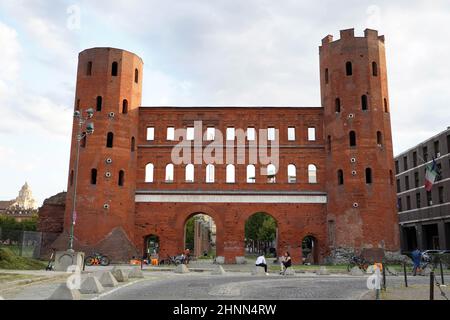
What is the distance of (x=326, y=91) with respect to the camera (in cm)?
4156

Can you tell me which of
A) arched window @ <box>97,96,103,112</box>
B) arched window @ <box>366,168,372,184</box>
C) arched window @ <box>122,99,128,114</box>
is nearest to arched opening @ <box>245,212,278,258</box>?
arched window @ <box>366,168,372,184</box>

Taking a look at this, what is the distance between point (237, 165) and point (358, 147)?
10.8m

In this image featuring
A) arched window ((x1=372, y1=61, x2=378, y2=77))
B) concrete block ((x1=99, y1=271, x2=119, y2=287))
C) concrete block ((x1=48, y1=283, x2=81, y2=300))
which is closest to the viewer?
concrete block ((x1=48, y1=283, x2=81, y2=300))

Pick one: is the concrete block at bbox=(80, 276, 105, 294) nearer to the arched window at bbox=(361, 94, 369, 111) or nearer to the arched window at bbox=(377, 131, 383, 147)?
the arched window at bbox=(377, 131, 383, 147)

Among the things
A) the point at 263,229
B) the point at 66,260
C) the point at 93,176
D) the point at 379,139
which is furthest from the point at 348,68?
the point at 263,229

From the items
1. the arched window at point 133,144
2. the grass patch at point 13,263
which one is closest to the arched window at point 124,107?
the arched window at point 133,144

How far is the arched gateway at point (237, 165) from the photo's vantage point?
124 ft

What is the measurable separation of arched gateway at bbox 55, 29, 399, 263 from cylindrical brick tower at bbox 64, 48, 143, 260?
89 millimetres

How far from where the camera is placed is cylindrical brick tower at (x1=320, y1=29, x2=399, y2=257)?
37594mm

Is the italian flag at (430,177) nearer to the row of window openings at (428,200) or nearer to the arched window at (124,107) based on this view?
the row of window openings at (428,200)

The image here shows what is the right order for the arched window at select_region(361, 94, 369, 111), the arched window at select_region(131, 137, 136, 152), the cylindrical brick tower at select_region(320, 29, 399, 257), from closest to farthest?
the cylindrical brick tower at select_region(320, 29, 399, 257) < the arched window at select_region(361, 94, 369, 111) < the arched window at select_region(131, 137, 136, 152)

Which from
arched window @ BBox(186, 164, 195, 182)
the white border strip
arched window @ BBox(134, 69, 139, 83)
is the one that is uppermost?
arched window @ BBox(134, 69, 139, 83)
